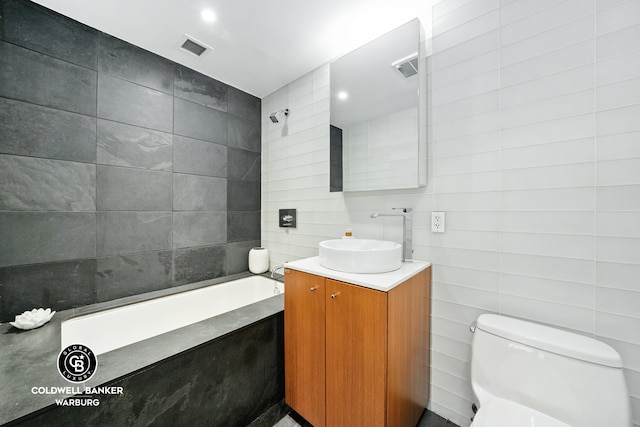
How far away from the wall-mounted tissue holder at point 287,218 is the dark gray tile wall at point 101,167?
528mm

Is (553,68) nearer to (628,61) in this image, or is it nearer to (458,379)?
(628,61)

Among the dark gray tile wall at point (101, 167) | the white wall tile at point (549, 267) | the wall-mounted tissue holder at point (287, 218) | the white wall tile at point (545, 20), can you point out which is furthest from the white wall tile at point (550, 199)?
the dark gray tile wall at point (101, 167)

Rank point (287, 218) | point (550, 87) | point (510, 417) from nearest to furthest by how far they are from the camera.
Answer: point (510, 417), point (550, 87), point (287, 218)

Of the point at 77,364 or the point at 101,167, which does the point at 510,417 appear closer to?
the point at 77,364

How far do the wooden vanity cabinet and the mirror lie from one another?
2.36 feet

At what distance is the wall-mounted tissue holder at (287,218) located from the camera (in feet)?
7.70

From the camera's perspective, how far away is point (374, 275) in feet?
4.05

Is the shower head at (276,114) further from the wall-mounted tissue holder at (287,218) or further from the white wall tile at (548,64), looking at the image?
the white wall tile at (548,64)

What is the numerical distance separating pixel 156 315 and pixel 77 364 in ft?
2.75

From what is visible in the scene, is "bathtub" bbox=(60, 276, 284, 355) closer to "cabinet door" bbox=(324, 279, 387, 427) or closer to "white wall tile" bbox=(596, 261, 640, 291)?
"cabinet door" bbox=(324, 279, 387, 427)

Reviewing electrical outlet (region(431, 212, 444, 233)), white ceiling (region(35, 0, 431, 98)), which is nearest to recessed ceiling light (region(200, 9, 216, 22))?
white ceiling (region(35, 0, 431, 98))

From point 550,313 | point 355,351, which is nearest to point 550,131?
point 550,313

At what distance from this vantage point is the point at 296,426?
4.71 feet

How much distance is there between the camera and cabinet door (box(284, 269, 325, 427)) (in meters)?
1.31
